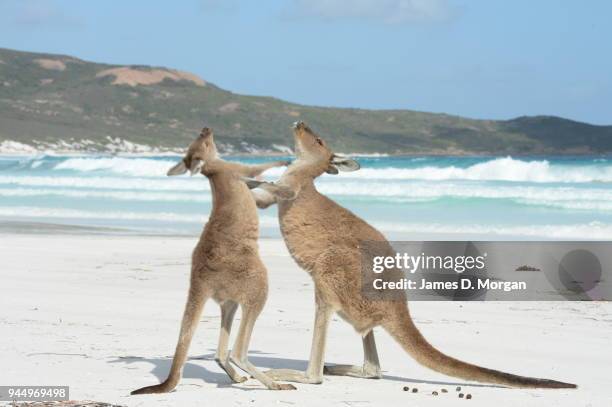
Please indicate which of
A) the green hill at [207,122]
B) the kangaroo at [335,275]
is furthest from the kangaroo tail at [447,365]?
the green hill at [207,122]

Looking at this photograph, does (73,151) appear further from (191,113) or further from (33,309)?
(33,309)

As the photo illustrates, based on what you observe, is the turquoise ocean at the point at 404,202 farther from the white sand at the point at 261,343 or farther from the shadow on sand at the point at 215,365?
the shadow on sand at the point at 215,365

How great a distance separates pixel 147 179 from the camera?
32406mm

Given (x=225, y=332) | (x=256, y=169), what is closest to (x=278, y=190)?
(x=256, y=169)

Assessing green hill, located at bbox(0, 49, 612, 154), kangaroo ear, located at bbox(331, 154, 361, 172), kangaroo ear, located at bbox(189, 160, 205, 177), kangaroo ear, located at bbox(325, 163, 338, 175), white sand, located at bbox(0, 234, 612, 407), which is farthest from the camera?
green hill, located at bbox(0, 49, 612, 154)

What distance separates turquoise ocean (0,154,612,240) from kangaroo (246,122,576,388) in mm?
10615

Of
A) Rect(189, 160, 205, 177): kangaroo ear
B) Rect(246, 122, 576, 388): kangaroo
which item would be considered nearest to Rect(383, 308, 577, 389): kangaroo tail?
Rect(246, 122, 576, 388): kangaroo

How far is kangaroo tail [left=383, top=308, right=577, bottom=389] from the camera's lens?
4930 millimetres

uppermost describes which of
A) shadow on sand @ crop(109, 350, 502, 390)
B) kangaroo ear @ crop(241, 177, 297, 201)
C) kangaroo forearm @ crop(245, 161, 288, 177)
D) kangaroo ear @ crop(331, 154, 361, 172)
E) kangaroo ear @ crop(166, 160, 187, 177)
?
kangaroo ear @ crop(331, 154, 361, 172)

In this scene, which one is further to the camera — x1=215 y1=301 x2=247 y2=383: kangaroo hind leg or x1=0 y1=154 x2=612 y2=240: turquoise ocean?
x1=0 y1=154 x2=612 y2=240: turquoise ocean

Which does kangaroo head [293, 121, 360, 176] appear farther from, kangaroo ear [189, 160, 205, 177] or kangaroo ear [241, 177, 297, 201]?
kangaroo ear [189, 160, 205, 177]

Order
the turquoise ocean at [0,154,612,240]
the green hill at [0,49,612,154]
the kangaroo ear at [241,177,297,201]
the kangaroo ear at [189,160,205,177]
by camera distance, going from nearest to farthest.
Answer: the kangaroo ear at [189,160,205,177]
the kangaroo ear at [241,177,297,201]
the turquoise ocean at [0,154,612,240]
the green hill at [0,49,612,154]

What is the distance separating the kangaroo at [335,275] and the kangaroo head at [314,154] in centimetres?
4

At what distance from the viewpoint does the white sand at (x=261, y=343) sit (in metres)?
5.02
